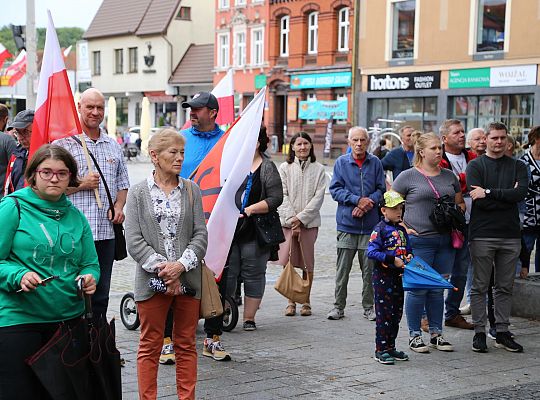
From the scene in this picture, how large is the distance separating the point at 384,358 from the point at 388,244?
3.05ft

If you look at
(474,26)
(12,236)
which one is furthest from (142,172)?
(12,236)

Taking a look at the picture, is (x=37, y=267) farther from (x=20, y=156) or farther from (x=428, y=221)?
(x=428, y=221)

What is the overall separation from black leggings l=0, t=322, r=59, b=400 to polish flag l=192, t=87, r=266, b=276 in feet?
8.08

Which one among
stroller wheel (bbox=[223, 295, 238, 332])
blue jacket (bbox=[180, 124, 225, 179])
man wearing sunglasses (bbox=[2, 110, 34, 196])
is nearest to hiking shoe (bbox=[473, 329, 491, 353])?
stroller wheel (bbox=[223, 295, 238, 332])

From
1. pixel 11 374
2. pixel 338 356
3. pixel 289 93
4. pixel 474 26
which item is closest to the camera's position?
pixel 11 374

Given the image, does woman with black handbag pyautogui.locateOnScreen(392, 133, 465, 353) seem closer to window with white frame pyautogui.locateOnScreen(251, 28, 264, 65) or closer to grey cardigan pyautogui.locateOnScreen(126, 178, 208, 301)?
grey cardigan pyautogui.locateOnScreen(126, 178, 208, 301)

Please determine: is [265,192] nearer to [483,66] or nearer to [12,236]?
[12,236]

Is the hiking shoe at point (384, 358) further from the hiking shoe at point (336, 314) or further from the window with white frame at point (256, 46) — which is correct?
the window with white frame at point (256, 46)

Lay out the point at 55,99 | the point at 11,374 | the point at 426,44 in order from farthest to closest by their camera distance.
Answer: the point at 426,44, the point at 55,99, the point at 11,374

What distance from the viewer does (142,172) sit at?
114 ft

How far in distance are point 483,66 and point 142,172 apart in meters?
14.0

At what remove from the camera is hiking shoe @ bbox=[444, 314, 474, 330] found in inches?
338

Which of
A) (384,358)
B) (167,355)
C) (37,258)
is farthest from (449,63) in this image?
(37,258)

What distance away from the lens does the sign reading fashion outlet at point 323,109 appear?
41.8 metres
